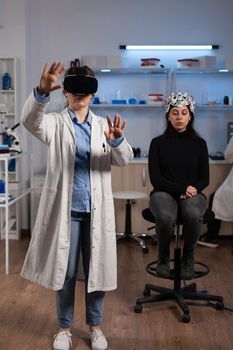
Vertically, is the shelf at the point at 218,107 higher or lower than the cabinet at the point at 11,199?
higher

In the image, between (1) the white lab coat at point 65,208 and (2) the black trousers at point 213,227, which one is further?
(2) the black trousers at point 213,227

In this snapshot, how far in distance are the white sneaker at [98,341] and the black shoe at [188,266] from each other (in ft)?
2.32

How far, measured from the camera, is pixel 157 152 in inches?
122

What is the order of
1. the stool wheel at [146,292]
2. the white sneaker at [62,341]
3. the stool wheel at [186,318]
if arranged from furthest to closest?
the stool wheel at [146,292]
the stool wheel at [186,318]
the white sneaker at [62,341]

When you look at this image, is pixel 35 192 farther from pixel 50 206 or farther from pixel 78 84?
pixel 78 84

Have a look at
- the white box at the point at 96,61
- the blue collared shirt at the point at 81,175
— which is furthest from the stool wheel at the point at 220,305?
the white box at the point at 96,61

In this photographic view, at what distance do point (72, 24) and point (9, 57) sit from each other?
2.59ft

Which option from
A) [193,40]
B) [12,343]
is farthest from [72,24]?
[12,343]

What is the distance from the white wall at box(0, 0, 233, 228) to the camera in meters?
5.08

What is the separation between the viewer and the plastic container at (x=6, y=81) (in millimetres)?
4809

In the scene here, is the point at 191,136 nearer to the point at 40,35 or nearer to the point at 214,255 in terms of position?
the point at 214,255

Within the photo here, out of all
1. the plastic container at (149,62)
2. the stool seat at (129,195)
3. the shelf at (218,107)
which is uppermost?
the plastic container at (149,62)

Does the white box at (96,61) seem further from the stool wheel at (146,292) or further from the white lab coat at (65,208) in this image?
the white lab coat at (65,208)

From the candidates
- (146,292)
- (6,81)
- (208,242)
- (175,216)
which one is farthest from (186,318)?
(6,81)
